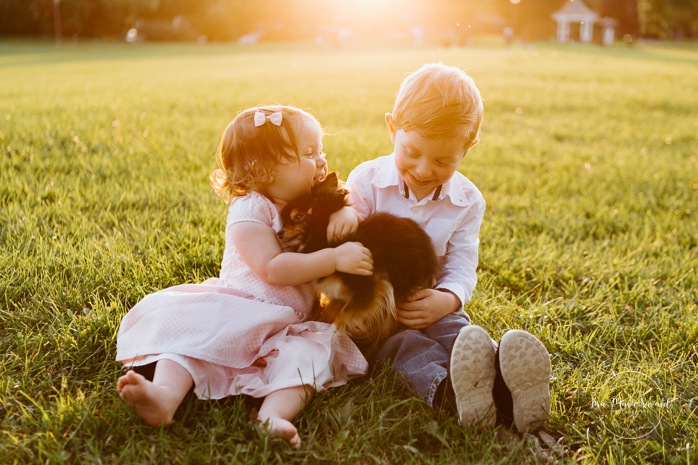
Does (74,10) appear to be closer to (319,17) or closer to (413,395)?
(319,17)

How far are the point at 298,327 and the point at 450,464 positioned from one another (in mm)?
899

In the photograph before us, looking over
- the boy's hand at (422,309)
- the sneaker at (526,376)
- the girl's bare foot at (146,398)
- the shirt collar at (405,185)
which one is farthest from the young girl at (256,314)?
the sneaker at (526,376)

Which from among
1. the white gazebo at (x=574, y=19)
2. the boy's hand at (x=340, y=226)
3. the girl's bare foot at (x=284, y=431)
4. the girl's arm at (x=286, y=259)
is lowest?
the girl's bare foot at (x=284, y=431)

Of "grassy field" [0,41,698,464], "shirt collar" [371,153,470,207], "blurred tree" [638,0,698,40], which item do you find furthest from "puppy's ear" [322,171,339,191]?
"blurred tree" [638,0,698,40]

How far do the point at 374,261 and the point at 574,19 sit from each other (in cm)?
5126

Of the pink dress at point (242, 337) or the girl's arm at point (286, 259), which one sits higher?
the girl's arm at point (286, 259)

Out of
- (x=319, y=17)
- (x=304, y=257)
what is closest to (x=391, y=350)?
(x=304, y=257)

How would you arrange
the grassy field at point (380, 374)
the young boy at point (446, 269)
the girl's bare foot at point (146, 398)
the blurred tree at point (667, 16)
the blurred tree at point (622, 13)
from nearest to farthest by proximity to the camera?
1. the girl's bare foot at point (146, 398)
2. the grassy field at point (380, 374)
3. the young boy at point (446, 269)
4. the blurred tree at point (667, 16)
5. the blurred tree at point (622, 13)

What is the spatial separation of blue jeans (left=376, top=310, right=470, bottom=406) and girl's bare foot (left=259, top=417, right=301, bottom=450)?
614 mm

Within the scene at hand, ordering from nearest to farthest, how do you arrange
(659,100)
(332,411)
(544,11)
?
1. (332,411)
2. (659,100)
3. (544,11)

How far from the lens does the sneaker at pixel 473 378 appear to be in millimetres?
2322

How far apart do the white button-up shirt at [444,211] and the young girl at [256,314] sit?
0.43 m

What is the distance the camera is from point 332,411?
2.39 metres

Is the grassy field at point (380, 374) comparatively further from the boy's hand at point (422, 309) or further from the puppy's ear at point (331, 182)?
the puppy's ear at point (331, 182)
